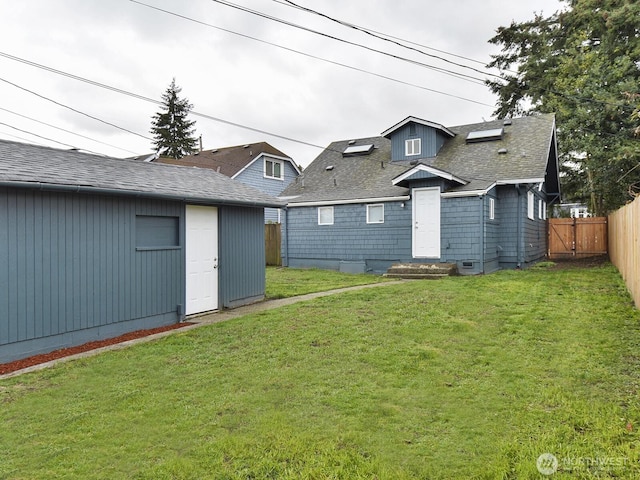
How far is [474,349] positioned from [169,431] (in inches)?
152

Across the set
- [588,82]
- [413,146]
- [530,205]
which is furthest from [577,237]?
[413,146]

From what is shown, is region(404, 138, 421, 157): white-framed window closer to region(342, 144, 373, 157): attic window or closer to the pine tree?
region(342, 144, 373, 157): attic window

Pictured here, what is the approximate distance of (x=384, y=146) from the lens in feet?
65.6

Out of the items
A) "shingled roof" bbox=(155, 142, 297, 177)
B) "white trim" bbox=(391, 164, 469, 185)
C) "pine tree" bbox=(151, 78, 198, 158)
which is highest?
"pine tree" bbox=(151, 78, 198, 158)

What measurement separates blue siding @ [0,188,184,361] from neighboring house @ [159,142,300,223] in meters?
18.7

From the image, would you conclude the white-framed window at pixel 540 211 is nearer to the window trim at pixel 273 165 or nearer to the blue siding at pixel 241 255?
the blue siding at pixel 241 255

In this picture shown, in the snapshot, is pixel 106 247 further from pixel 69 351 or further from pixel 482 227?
pixel 482 227

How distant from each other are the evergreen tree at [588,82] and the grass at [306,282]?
459 inches

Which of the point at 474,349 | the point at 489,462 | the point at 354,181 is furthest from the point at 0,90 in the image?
the point at 489,462

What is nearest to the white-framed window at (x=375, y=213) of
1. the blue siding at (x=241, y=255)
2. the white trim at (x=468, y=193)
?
the white trim at (x=468, y=193)

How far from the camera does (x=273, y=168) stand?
29.4m

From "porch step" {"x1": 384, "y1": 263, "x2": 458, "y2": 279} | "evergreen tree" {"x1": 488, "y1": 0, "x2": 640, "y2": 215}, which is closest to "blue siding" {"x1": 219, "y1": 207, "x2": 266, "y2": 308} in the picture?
"porch step" {"x1": 384, "y1": 263, "x2": 458, "y2": 279}

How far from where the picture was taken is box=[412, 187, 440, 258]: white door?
14.8m

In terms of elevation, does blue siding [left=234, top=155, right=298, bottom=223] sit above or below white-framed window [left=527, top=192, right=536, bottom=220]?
above
